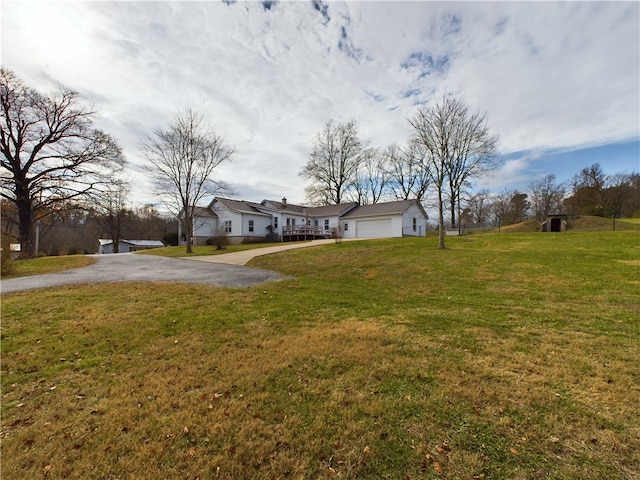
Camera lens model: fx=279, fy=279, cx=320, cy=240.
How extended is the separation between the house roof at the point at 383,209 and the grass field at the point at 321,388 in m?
23.1

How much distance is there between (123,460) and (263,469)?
3.72 feet

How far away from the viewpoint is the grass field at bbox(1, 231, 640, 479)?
7.32ft

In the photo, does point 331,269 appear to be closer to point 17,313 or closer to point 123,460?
point 17,313

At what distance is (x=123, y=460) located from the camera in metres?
2.23

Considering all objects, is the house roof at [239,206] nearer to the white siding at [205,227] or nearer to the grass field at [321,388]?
the white siding at [205,227]

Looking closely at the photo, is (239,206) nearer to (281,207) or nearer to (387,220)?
(281,207)

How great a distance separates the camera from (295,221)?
35938 mm

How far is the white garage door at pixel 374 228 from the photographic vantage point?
3017 centimetres

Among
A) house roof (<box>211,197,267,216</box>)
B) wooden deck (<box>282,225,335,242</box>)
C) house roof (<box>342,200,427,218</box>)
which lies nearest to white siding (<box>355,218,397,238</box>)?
house roof (<box>342,200,427,218</box>)

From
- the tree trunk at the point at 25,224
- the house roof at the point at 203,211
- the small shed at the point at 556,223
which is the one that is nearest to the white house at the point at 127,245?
the house roof at the point at 203,211

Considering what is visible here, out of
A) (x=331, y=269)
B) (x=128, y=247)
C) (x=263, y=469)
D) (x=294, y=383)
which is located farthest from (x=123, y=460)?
(x=128, y=247)

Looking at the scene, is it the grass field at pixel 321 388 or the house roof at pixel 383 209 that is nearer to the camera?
the grass field at pixel 321 388

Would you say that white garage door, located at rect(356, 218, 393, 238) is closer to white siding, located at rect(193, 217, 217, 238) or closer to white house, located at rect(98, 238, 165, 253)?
white siding, located at rect(193, 217, 217, 238)

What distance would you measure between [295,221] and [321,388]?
33.1 meters
